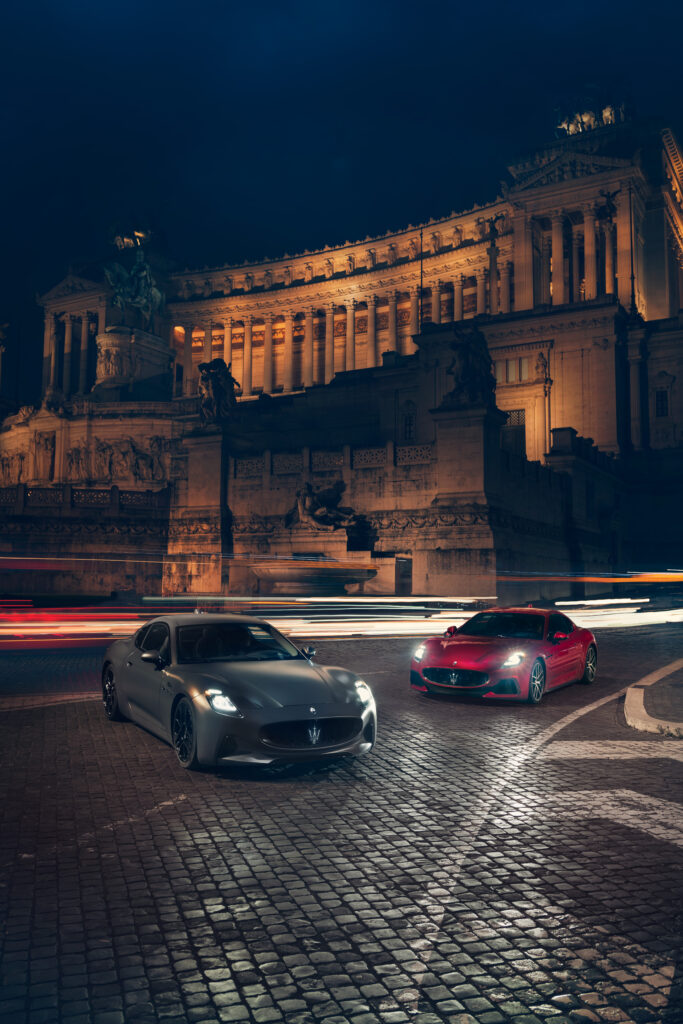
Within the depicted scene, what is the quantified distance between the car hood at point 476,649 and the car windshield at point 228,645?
317cm

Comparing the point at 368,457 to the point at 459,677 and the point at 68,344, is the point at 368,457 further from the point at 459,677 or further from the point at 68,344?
the point at 68,344

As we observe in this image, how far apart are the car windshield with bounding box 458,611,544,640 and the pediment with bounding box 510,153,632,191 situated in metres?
60.0

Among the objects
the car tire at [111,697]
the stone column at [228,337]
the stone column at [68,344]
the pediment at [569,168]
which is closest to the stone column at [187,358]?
the stone column at [228,337]

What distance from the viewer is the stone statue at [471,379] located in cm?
3227

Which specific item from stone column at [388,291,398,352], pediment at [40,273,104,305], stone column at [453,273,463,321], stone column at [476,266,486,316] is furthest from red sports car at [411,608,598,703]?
pediment at [40,273,104,305]

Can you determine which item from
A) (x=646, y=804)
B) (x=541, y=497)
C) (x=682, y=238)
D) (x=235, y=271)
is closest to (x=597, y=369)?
(x=541, y=497)

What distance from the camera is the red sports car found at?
11.1 metres

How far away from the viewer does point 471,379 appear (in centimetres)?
3269

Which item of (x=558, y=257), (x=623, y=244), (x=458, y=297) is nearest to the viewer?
(x=623, y=244)

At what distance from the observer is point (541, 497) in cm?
3566

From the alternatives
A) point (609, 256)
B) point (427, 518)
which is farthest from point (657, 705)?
point (609, 256)

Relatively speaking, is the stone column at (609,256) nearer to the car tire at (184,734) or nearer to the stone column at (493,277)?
the stone column at (493,277)

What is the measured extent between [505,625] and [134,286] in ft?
289

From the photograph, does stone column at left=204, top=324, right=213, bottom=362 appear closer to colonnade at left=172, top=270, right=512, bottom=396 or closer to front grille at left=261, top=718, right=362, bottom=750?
colonnade at left=172, top=270, right=512, bottom=396
